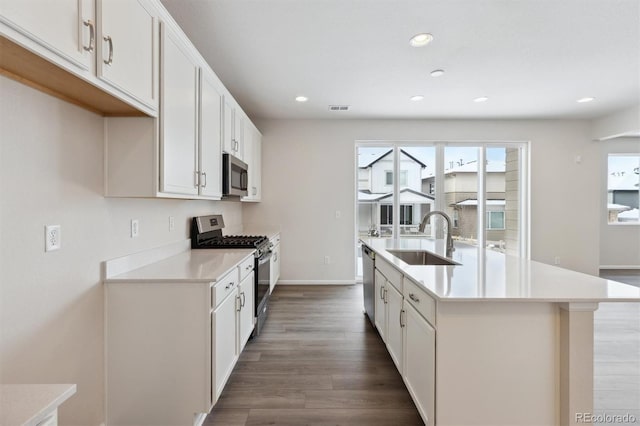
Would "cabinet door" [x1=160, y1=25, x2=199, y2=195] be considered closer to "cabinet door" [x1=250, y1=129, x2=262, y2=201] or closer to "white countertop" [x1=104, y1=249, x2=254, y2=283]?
"white countertop" [x1=104, y1=249, x2=254, y2=283]

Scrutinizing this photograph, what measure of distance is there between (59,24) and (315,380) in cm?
235

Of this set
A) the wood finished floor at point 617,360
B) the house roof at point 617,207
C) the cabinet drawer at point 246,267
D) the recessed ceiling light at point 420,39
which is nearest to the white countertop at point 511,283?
the wood finished floor at point 617,360

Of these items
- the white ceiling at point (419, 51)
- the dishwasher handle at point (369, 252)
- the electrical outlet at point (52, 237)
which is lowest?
the dishwasher handle at point (369, 252)

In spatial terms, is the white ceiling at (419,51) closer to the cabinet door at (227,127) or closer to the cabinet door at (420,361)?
the cabinet door at (227,127)

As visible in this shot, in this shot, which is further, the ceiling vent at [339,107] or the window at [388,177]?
the window at [388,177]

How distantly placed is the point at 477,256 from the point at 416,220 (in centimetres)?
278

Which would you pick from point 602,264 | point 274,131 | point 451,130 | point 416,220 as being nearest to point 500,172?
point 451,130

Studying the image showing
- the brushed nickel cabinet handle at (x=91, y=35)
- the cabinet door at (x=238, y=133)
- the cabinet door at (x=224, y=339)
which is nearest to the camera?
the brushed nickel cabinet handle at (x=91, y=35)

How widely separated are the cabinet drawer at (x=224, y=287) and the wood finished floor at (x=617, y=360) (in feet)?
8.01

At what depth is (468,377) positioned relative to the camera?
1.44 m

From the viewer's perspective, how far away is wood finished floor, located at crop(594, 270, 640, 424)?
1.95 metres

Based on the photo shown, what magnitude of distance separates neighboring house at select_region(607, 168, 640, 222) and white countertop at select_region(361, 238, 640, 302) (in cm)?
565

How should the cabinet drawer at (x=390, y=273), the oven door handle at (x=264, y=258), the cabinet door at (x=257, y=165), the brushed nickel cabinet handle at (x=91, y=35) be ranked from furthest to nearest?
the cabinet door at (x=257, y=165) → the oven door handle at (x=264, y=258) → the cabinet drawer at (x=390, y=273) → the brushed nickel cabinet handle at (x=91, y=35)

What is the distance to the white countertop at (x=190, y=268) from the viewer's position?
1.68 meters
